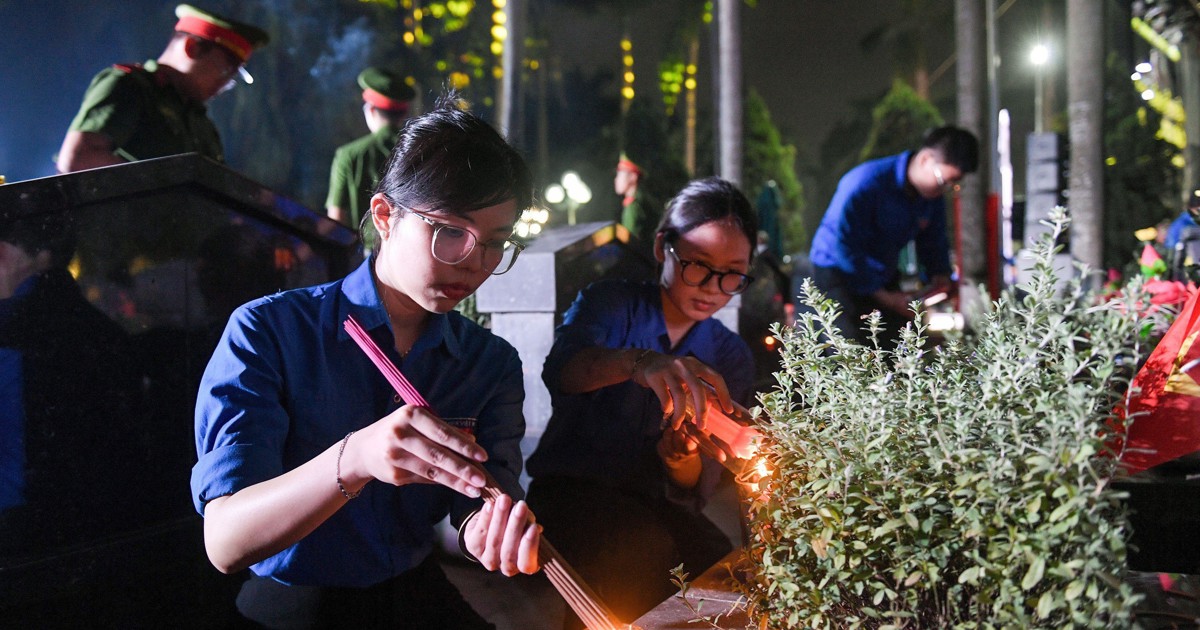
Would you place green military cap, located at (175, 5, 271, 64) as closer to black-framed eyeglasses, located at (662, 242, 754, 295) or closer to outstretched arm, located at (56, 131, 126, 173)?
outstretched arm, located at (56, 131, 126, 173)

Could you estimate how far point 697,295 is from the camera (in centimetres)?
297

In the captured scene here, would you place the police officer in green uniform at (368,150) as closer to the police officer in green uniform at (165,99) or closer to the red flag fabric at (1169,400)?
the police officer in green uniform at (165,99)

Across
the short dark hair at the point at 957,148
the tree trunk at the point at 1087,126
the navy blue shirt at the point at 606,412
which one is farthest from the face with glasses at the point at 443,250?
Result: the tree trunk at the point at 1087,126

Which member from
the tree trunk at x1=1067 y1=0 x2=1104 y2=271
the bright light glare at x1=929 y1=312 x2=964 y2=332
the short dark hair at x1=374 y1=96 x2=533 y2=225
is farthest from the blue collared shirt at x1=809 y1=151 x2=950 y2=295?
the tree trunk at x1=1067 y1=0 x2=1104 y2=271

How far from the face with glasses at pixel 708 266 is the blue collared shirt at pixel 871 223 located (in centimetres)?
223

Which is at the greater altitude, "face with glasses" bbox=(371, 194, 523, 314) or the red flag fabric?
"face with glasses" bbox=(371, 194, 523, 314)

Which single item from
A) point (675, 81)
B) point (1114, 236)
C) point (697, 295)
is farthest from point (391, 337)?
point (675, 81)

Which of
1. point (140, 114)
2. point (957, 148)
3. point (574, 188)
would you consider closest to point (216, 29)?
point (140, 114)

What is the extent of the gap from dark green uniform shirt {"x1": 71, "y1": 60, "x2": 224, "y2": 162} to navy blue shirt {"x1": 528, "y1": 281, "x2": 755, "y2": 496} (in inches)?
92.0

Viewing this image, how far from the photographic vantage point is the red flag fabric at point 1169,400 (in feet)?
4.65

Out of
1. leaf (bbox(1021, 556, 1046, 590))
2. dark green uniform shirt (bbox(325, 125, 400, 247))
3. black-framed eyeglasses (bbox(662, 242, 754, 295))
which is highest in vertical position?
dark green uniform shirt (bbox(325, 125, 400, 247))

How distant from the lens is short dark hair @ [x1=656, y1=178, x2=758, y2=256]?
3.00 m

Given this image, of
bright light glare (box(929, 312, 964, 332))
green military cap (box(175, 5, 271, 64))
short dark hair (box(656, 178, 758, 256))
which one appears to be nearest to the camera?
bright light glare (box(929, 312, 964, 332))

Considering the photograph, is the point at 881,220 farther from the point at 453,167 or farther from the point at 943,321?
the point at 453,167
